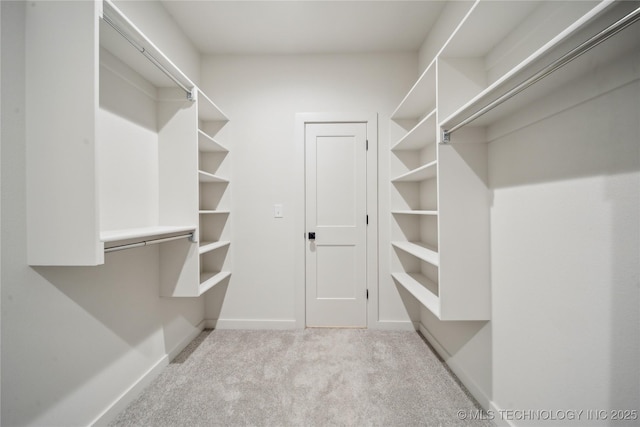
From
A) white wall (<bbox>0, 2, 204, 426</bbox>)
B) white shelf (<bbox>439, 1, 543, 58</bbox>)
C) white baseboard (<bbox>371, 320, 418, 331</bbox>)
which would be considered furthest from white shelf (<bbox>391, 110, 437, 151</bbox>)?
white wall (<bbox>0, 2, 204, 426</bbox>)

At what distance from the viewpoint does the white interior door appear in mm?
2445

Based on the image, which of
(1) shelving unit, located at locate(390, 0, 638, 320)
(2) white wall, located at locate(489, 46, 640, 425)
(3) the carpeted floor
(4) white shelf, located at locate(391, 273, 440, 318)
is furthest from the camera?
(4) white shelf, located at locate(391, 273, 440, 318)

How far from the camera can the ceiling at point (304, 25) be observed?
1897 mm

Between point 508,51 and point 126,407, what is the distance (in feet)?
9.49

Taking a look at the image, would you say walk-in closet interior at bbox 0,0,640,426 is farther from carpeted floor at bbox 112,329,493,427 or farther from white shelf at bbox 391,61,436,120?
carpeted floor at bbox 112,329,493,427

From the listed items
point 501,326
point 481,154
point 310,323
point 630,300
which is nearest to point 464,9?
point 481,154

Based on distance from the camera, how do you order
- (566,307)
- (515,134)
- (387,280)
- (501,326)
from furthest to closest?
(387,280)
(501,326)
(515,134)
(566,307)

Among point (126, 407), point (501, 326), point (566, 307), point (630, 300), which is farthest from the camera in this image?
point (126, 407)

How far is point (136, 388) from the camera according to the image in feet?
5.09

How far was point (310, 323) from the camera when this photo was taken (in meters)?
2.46

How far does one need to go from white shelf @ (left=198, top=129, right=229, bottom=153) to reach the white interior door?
2.66 feet

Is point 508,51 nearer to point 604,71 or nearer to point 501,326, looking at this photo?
point 604,71

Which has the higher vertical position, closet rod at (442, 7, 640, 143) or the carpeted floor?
closet rod at (442, 7, 640, 143)

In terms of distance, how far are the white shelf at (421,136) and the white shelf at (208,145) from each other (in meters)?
1.60
